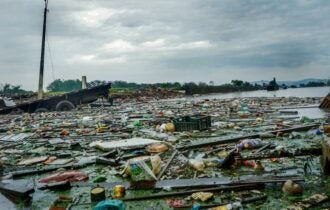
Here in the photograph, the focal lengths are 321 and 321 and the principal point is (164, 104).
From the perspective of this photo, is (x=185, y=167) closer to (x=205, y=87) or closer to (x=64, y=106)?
→ (x=64, y=106)

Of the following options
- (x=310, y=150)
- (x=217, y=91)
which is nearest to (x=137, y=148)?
(x=310, y=150)

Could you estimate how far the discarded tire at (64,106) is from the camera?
20.0 m

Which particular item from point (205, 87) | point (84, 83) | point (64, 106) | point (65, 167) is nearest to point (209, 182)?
point (65, 167)

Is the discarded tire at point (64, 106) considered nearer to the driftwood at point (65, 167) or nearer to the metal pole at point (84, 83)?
the metal pole at point (84, 83)

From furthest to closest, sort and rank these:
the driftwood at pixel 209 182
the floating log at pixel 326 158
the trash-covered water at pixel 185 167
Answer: the floating log at pixel 326 158 → the driftwood at pixel 209 182 → the trash-covered water at pixel 185 167

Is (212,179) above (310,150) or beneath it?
beneath

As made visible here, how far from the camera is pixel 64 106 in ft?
66.2

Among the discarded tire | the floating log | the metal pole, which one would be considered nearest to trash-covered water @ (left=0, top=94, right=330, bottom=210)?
the floating log

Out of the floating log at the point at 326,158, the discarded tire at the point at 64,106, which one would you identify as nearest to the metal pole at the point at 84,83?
the discarded tire at the point at 64,106

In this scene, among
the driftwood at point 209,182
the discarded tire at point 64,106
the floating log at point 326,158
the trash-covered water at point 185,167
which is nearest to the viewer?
the trash-covered water at point 185,167

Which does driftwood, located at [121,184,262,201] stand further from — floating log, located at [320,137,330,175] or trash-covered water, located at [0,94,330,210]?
floating log, located at [320,137,330,175]

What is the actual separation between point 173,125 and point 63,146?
3063 millimetres

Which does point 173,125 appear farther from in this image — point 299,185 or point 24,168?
point 299,185

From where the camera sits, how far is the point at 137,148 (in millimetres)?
6609
